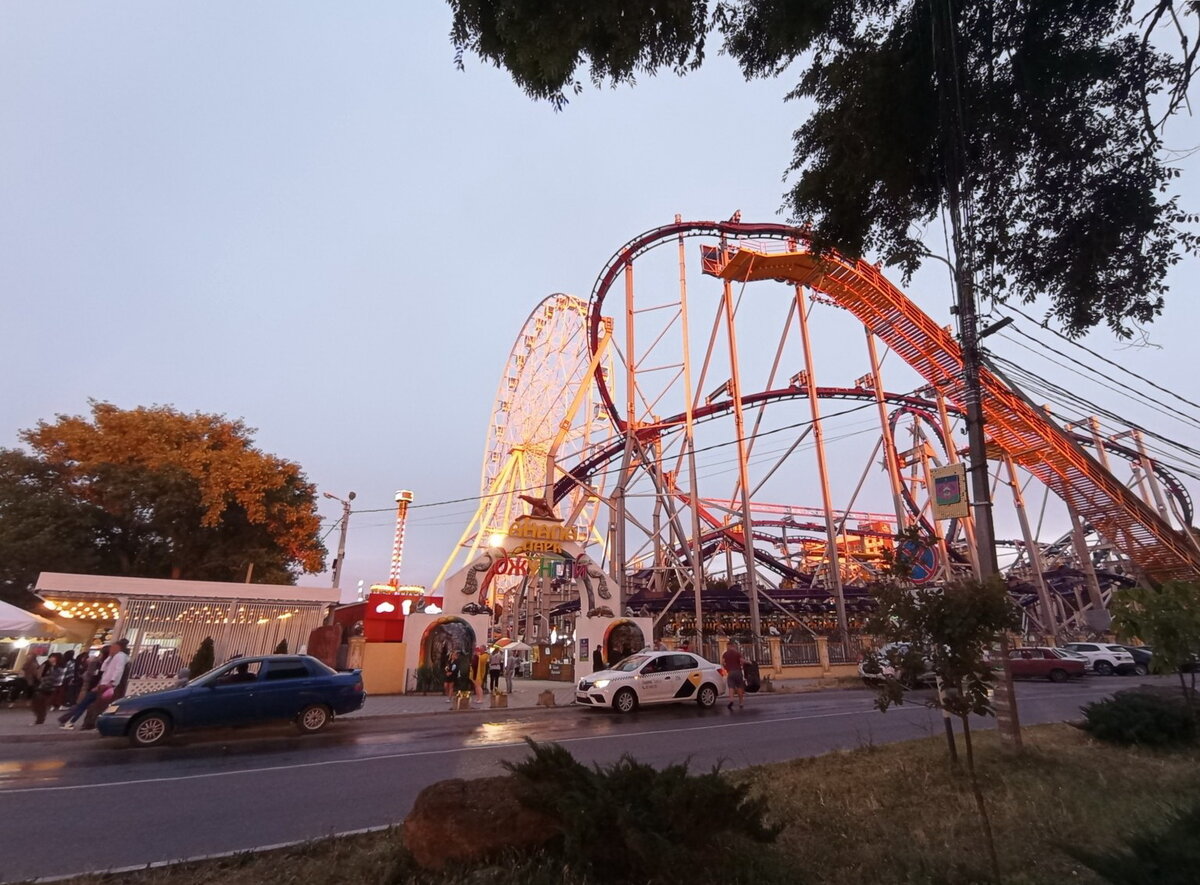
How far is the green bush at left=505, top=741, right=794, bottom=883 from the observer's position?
3.98 metres

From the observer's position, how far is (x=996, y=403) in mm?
25703

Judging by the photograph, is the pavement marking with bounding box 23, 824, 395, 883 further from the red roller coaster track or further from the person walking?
the red roller coaster track

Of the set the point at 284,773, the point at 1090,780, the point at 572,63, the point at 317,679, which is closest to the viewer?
the point at 572,63

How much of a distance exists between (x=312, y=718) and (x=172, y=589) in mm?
8384

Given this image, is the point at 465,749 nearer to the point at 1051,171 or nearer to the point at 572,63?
the point at 572,63

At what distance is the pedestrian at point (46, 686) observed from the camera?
14.4 meters

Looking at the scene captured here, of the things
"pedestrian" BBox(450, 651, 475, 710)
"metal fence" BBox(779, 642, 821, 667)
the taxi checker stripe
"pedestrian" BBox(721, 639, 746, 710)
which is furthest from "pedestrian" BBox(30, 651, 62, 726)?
"metal fence" BBox(779, 642, 821, 667)

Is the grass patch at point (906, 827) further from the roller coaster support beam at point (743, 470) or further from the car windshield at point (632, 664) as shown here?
the roller coaster support beam at point (743, 470)

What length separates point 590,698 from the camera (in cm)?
1753

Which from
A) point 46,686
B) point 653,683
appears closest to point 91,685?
point 46,686

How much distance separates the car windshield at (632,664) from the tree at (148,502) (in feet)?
48.1

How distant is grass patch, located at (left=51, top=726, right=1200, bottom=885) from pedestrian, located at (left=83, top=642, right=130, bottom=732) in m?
11.6

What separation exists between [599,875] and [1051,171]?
759cm

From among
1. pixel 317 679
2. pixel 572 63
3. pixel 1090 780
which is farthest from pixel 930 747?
pixel 317 679
